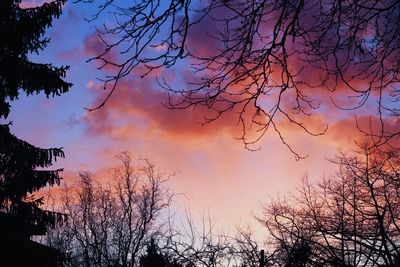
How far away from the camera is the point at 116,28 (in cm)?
383

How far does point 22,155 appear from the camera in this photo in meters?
12.0

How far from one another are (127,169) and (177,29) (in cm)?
3630

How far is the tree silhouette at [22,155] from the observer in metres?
11.7

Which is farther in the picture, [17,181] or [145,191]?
[145,191]

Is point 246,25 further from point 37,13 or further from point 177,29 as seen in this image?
point 37,13

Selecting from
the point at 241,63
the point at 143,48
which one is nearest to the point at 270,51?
the point at 241,63

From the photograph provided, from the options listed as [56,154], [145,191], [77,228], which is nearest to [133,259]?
[145,191]

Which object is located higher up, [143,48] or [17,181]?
[17,181]

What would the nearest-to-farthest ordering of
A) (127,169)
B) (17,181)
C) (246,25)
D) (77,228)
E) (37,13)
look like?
(246,25) < (17,181) < (37,13) < (127,169) < (77,228)

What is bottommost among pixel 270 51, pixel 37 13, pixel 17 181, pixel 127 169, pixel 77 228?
pixel 270 51

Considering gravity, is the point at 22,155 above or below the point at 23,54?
below

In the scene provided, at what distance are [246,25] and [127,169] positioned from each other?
119 ft

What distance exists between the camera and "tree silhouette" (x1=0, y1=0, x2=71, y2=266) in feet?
38.5

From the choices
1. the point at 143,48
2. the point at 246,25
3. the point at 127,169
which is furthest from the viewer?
the point at 127,169
